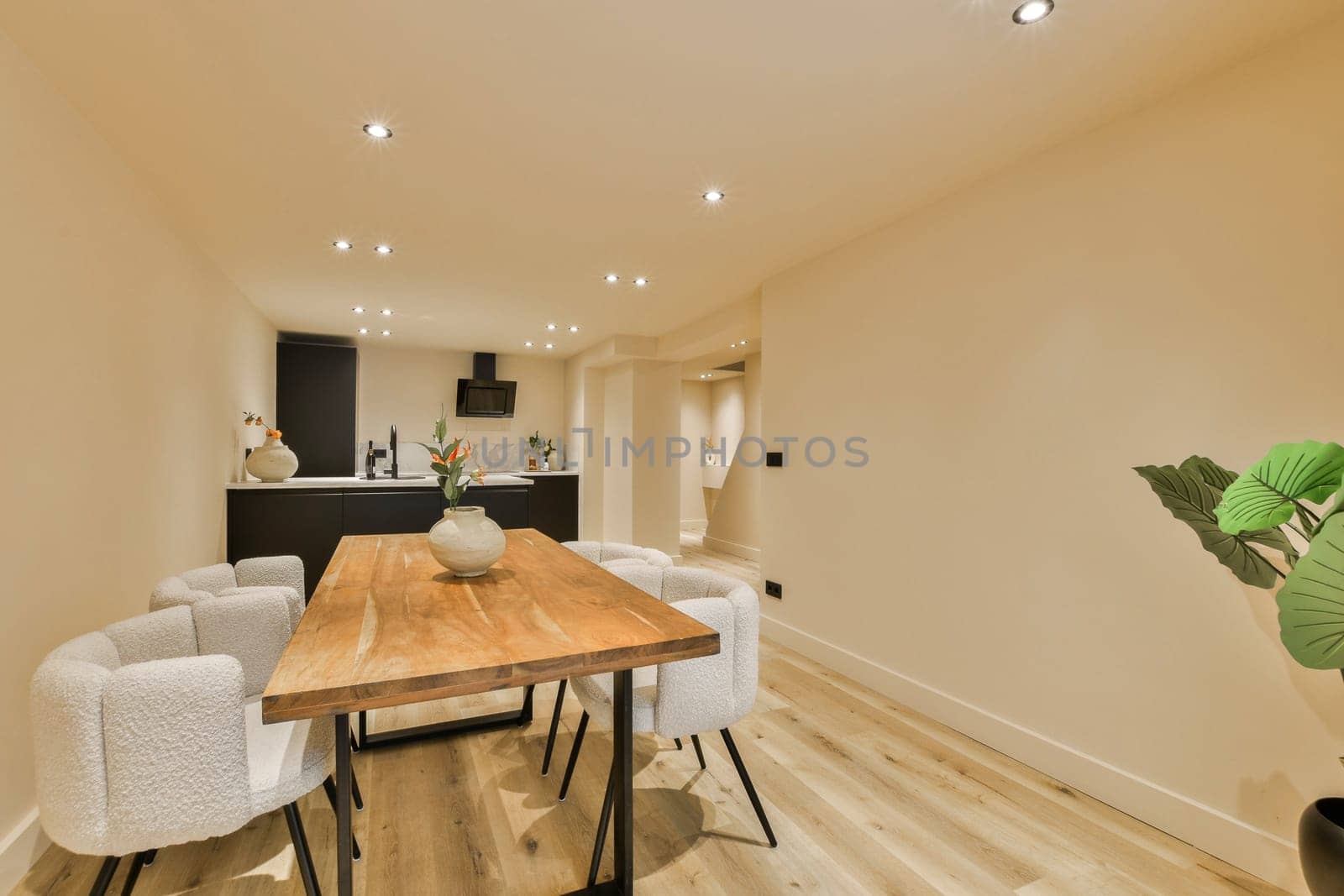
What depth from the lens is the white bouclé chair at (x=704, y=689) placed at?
1.62 meters

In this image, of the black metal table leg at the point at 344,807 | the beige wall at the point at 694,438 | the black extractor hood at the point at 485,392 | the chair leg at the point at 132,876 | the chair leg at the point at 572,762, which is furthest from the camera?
the beige wall at the point at 694,438

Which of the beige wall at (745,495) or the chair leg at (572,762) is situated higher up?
the beige wall at (745,495)

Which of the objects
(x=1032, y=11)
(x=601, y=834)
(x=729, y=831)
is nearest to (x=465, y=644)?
(x=601, y=834)

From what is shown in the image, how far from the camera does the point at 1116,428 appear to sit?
2100 mm

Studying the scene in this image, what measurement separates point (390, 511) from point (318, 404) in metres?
2.14

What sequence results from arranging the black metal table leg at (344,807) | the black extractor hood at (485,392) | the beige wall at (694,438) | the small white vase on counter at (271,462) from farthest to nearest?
the beige wall at (694,438) < the black extractor hood at (485,392) < the small white vase on counter at (271,462) < the black metal table leg at (344,807)

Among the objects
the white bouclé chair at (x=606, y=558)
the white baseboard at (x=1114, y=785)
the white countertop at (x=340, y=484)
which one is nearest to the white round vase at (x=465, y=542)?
the white bouclé chair at (x=606, y=558)

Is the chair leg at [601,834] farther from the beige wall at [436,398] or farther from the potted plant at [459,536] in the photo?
the beige wall at [436,398]

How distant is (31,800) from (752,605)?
222cm

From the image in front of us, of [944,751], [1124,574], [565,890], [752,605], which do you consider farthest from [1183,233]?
[565,890]

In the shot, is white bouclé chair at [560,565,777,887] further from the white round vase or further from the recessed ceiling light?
the recessed ceiling light

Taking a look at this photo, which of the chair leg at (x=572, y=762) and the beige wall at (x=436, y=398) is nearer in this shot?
the chair leg at (x=572, y=762)

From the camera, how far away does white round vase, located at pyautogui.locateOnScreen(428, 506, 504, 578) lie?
1.89 meters

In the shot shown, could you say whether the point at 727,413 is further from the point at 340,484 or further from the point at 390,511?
the point at 340,484
